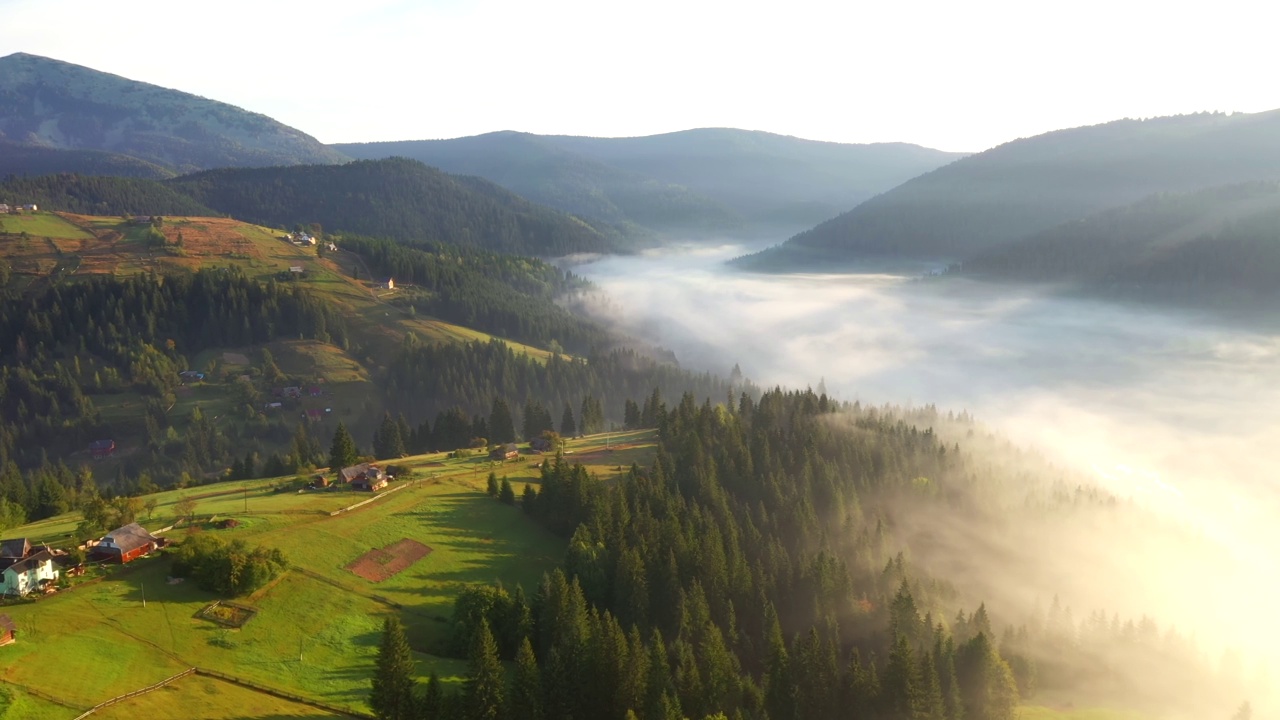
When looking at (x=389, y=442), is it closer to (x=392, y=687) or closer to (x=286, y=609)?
(x=286, y=609)

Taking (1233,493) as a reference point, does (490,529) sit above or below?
above

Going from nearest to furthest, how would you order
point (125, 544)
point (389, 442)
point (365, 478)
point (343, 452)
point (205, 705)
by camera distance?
1. point (205, 705)
2. point (125, 544)
3. point (365, 478)
4. point (343, 452)
5. point (389, 442)

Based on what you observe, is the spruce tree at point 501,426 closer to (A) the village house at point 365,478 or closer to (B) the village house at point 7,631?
(A) the village house at point 365,478

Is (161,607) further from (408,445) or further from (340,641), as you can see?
(408,445)

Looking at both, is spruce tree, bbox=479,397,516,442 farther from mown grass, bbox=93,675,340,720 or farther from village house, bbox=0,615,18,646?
village house, bbox=0,615,18,646

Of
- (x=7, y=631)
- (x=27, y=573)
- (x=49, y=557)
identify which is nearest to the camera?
(x=7, y=631)

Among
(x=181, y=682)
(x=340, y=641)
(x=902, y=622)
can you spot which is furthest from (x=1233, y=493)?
(x=181, y=682)

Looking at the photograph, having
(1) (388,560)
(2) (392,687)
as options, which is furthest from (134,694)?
(1) (388,560)

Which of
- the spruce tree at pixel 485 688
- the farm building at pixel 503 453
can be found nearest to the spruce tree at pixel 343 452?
the farm building at pixel 503 453
